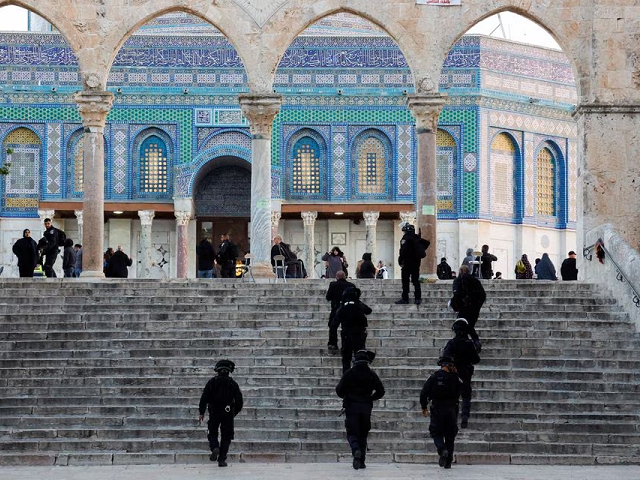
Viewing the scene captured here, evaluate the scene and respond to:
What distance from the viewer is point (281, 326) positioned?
60.9 ft

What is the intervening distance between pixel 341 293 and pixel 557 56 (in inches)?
856

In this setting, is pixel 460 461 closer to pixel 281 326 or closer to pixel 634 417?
pixel 634 417

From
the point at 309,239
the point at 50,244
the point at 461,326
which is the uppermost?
the point at 309,239

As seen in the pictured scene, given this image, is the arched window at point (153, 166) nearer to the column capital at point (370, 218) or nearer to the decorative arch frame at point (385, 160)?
the decorative arch frame at point (385, 160)

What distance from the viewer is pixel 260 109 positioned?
75.1ft

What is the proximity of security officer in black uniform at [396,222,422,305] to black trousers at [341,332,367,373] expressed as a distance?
2988mm

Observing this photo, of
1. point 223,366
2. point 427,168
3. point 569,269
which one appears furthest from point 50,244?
point 569,269

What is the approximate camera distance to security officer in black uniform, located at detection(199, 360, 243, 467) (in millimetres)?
14109

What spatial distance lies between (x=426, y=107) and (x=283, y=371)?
7484 millimetres

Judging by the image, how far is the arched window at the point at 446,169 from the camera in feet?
116

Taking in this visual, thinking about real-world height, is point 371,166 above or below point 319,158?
below

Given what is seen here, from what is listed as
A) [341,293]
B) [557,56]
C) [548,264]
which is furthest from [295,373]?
[557,56]

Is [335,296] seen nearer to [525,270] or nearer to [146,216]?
[525,270]

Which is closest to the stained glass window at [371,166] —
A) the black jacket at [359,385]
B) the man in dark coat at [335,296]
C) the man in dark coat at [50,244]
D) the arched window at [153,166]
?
the arched window at [153,166]
